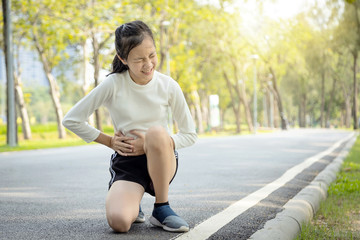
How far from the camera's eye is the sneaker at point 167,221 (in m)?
3.76

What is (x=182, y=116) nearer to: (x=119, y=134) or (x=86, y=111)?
(x=119, y=134)

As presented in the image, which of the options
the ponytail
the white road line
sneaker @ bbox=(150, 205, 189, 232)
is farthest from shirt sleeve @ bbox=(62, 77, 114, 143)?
the white road line

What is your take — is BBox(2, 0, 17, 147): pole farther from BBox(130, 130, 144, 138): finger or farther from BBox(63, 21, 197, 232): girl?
BBox(130, 130, 144, 138): finger

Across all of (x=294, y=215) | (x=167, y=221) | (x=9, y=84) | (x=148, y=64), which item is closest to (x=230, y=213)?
(x=294, y=215)

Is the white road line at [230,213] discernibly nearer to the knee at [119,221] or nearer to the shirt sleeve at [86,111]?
the knee at [119,221]

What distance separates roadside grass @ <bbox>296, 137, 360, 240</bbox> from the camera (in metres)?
3.80

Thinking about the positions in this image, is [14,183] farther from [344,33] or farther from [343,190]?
[344,33]

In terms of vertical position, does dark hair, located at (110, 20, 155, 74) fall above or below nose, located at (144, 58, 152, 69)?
above

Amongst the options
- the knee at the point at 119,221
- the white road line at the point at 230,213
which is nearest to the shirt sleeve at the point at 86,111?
the knee at the point at 119,221

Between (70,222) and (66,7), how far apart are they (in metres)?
20.6

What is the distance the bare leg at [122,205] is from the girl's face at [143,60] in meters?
0.83

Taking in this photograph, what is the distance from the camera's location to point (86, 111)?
12.6ft

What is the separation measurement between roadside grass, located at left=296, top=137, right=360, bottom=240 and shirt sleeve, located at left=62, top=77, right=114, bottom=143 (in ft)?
5.55

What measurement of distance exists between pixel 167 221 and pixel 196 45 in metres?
37.2
